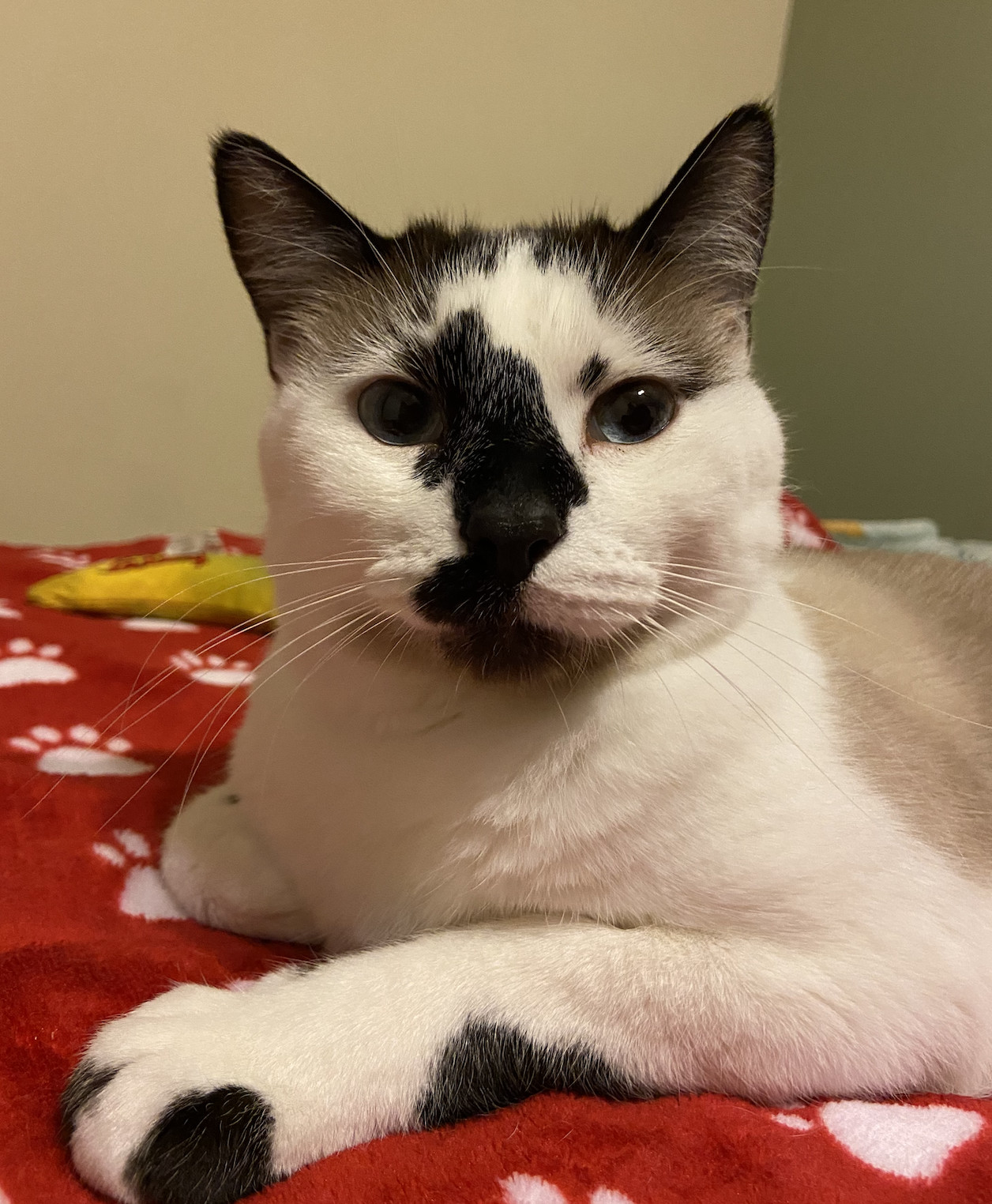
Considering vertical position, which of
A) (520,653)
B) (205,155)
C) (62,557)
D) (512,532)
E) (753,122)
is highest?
(205,155)

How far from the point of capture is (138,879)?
3.36ft

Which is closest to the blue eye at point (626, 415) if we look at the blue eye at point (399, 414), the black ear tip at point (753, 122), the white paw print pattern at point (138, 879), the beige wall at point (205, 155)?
the blue eye at point (399, 414)

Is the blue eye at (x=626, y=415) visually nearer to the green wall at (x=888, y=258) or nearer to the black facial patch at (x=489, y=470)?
the black facial patch at (x=489, y=470)

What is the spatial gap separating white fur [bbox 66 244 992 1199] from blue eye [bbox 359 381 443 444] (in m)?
0.02

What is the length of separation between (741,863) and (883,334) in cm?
262

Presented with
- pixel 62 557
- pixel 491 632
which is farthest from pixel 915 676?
pixel 62 557

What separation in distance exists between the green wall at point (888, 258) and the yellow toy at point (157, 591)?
5.30 feet

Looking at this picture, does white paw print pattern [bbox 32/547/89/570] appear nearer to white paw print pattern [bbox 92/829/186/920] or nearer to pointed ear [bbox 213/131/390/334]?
white paw print pattern [bbox 92/829/186/920]

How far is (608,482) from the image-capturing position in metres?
0.72

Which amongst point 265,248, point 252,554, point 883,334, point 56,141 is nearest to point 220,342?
point 56,141

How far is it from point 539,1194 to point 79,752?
94 cm

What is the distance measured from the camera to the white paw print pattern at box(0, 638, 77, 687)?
1.45 meters

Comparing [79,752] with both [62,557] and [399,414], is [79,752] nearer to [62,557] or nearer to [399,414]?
[399,414]

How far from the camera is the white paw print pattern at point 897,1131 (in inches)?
26.5
